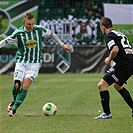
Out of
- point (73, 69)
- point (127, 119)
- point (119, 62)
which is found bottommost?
point (73, 69)

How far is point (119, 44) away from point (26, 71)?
206 cm

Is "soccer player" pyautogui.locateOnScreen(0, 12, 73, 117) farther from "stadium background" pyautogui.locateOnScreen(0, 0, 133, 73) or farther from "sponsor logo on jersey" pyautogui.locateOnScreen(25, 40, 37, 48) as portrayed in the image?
"stadium background" pyautogui.locateOnScreen(0, 0, 133, 73)

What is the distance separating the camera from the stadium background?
22.3 metres

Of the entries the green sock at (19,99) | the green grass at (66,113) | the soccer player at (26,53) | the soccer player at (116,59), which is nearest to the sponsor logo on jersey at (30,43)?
the soccer player at (26,53)

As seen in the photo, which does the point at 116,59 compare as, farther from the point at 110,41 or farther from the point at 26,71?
the point at 26,71

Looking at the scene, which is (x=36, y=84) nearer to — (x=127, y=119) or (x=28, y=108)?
(x=28, y=108)

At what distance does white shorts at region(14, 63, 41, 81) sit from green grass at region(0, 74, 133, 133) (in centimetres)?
73

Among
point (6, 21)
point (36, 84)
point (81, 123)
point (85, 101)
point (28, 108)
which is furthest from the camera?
point (6, 21)

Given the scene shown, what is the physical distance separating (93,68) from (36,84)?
18.3 ft

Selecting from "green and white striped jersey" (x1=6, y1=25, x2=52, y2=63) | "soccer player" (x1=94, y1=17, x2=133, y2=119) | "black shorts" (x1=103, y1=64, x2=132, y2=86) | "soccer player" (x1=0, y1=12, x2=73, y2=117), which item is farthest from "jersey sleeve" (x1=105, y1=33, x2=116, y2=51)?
"green and white striped jersey" (x1=6, y1=25, x2=52, y2=63)

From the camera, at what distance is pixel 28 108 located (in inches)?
431

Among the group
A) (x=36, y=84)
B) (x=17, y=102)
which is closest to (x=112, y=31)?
(x=17, y=102)

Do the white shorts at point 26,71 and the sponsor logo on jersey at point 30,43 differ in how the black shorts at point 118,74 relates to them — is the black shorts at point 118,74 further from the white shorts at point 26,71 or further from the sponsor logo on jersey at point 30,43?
the sponsor logo on jersey at point 30,43

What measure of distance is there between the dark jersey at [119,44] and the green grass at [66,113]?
3.63ft
